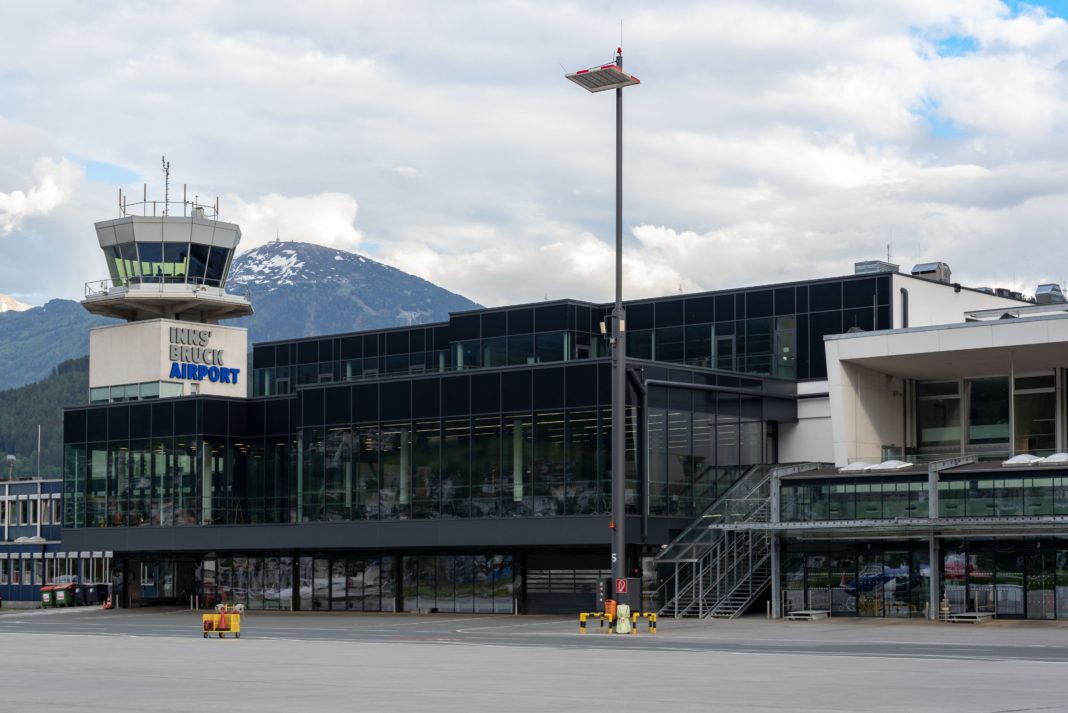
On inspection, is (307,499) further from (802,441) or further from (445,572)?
(802,441)

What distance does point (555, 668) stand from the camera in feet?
99.1

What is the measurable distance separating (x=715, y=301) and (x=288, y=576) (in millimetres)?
24291

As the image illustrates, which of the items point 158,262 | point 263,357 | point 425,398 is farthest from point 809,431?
point 263,357

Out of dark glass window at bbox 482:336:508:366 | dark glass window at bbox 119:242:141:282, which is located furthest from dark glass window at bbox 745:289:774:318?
dark glass window at bbox 119:242:141:282

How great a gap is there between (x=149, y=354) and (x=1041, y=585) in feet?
162

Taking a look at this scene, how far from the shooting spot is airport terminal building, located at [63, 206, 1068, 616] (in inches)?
2216

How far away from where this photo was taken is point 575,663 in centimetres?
3198

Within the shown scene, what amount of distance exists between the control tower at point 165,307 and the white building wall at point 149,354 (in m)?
0.05

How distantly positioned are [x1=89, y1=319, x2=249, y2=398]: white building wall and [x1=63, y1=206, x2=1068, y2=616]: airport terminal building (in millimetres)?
171

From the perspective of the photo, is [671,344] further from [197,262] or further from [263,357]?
[263,357]

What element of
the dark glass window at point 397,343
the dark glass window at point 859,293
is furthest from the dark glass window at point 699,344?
the dark glass window at point 397,343

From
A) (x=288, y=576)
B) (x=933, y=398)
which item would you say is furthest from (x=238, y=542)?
(x=933, y=398)

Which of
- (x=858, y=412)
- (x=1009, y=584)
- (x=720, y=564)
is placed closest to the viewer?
(x=1009, y=584)

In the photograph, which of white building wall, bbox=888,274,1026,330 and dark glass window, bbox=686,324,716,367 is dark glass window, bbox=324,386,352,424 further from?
white building wall, bbox=888,274,1026,330
